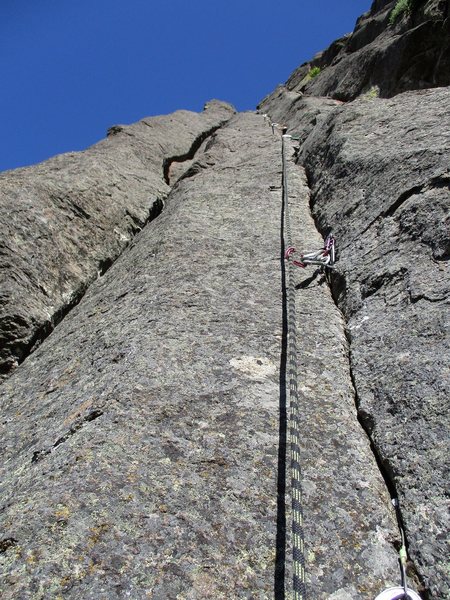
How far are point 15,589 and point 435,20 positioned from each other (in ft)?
47.1

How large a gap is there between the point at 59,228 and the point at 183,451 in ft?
18.1

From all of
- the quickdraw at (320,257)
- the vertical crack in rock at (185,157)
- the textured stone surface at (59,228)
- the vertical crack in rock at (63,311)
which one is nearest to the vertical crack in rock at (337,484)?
the quickdraw at (320,257)

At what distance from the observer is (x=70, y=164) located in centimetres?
1101

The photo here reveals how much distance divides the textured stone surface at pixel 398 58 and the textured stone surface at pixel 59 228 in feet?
21.5

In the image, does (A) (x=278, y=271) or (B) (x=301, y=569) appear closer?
(B) (x=301, y=569)

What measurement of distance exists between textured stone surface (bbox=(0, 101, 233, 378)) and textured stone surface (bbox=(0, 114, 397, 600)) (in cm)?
51

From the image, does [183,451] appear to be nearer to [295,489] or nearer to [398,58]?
[295,489]

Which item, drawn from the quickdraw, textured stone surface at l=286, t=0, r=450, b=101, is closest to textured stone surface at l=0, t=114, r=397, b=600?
the quickdraw

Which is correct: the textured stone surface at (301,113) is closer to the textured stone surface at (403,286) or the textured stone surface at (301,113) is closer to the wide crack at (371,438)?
the textured stone surface at (403,286)

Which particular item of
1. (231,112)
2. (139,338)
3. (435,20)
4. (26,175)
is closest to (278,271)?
(139,338)

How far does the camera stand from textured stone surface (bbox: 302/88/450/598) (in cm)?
354

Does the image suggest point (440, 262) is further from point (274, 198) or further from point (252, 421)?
point (274, 198)

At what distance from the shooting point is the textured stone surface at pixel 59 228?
6.82m

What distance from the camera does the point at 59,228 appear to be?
8.40m
